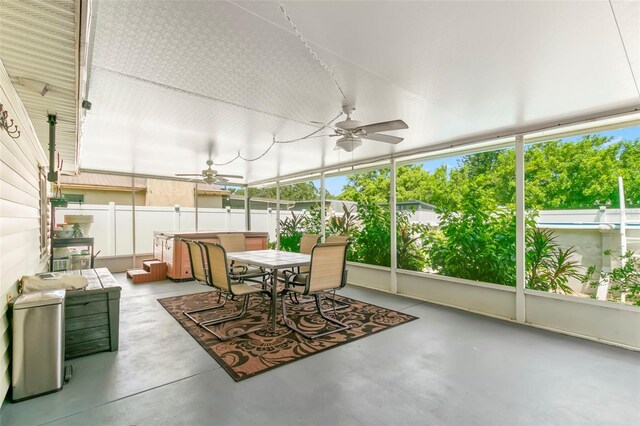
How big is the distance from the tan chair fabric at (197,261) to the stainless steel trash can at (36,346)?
143 centimetres

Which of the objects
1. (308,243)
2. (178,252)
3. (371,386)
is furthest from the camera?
(178,252)

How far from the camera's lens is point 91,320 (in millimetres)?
2783

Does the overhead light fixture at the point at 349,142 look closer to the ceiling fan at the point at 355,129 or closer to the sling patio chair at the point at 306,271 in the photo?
the ceiling fan at the point at 355,129

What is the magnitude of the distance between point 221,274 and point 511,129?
3975mm

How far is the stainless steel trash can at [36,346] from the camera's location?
6.70 ft

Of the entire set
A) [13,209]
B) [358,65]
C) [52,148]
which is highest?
[358,65]

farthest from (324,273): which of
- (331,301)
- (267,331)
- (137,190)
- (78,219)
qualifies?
(137,190)

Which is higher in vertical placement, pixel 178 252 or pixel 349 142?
pixel 349 142

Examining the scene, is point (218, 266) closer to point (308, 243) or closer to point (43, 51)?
point (308, 243)

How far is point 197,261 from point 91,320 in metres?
1.16

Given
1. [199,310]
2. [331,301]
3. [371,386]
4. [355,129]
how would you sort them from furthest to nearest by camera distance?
[331,301], [199,310], [355,129], [371,386]

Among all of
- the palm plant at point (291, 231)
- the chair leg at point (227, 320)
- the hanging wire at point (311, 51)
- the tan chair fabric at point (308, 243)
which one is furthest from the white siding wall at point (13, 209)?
the palm plant at point (291, 231)

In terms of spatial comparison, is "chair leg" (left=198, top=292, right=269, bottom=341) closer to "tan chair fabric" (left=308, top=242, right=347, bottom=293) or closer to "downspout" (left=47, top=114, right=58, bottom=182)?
"tan chair fabric" (left=308, top=242, right=347, bottom=293)

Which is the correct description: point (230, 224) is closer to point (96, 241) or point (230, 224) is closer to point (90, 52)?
point (96, 241)
